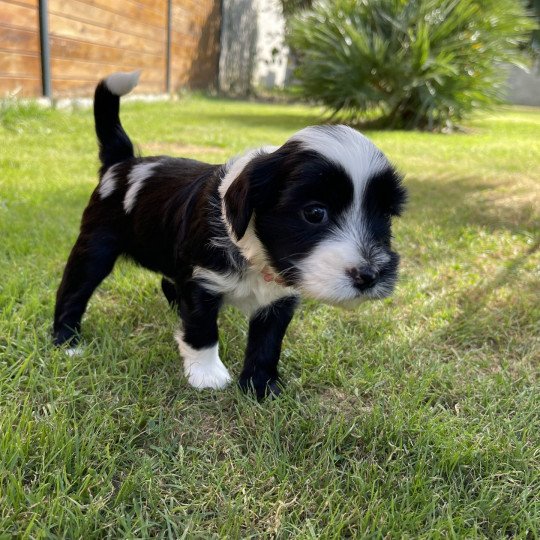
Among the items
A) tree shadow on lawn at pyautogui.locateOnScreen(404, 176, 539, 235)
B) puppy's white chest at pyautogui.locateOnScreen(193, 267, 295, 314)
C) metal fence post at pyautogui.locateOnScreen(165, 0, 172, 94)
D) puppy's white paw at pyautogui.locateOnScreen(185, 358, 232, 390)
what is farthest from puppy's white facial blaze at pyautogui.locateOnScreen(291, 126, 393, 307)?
metal fence post at pyautogui.locateOnScreen(165, 0, 172, 94)

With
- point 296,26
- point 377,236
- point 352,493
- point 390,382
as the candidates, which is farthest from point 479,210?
point 296,26

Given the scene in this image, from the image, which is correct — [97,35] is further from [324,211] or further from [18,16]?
[324,211]

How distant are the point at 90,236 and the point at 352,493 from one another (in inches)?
57.0

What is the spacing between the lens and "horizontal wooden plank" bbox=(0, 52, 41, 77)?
22.8 feet

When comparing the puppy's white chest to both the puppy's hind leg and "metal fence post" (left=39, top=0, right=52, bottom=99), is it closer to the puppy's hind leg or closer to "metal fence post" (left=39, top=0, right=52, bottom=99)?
the puppy's hind leg

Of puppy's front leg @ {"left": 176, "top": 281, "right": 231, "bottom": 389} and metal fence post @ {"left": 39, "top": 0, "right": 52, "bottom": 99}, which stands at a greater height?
metal fence post @ {"left": 39, "top": 0, "right": 52, "bottom": 99}

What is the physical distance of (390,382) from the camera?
1.98 meters

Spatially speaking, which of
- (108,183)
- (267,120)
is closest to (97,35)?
(267,120)

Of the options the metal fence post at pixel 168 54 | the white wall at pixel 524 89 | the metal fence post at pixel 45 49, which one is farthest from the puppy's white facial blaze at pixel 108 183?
the white wall at pixel 524 89

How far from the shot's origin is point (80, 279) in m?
2.13

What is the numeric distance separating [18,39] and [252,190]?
7.12m

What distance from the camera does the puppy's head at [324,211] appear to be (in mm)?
1475

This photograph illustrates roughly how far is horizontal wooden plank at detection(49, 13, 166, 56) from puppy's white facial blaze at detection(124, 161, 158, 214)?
6.98 meters

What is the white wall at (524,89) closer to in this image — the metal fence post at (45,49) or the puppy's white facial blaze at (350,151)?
the metal fence post at (45,49)
